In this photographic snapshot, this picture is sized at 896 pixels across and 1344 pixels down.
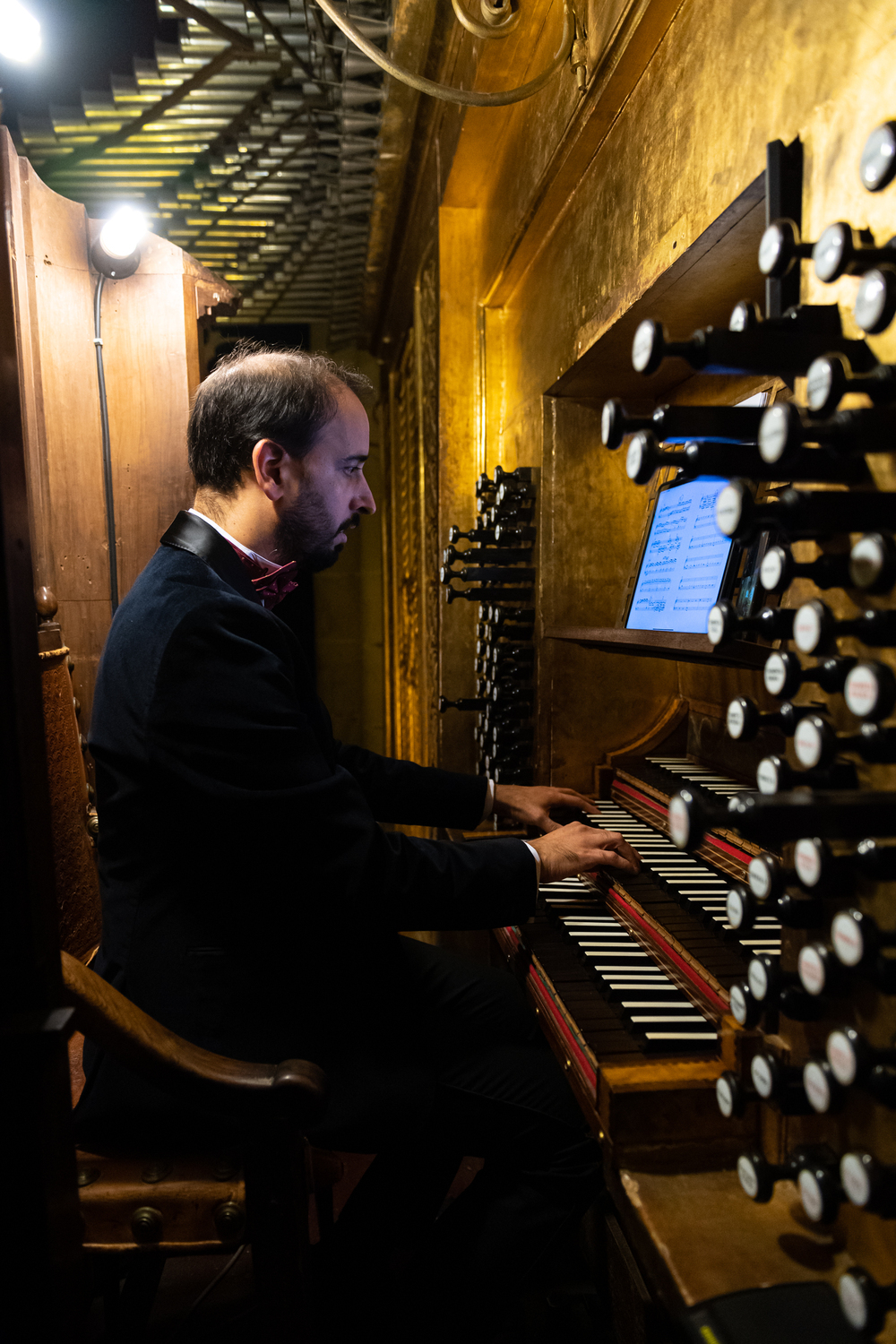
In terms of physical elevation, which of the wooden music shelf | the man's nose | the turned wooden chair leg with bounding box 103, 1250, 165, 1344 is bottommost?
the turned wooden chair leg with bounding box 103, 1250, 165, 1344

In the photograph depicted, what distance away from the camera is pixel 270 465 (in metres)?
1.93

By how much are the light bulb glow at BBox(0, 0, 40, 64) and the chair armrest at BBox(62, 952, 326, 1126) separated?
10.00ft

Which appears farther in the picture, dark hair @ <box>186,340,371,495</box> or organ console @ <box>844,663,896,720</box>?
dark hair @ <box>186,340,371,495</box>

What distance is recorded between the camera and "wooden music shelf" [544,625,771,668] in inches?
53.8

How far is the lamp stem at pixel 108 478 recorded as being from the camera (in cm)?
323

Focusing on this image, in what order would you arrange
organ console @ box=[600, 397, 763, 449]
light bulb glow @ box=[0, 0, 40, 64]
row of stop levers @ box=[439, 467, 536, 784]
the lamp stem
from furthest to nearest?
the lamp stem
row of stop levers @ box=[439, 467, 536, 784]
light bulb glow @ box=[0, 0, 40, 64]
organ console @ box=[600, 397, 763, 449]

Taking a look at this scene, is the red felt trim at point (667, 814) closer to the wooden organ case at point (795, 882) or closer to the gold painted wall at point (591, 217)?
the gold painted wall at point (591, 217)

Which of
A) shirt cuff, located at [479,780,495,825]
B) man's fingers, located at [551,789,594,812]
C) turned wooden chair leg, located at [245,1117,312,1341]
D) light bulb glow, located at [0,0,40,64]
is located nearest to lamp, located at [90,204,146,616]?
light bulb glow, located at [0,0,40,64]

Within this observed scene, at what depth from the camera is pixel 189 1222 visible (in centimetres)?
127

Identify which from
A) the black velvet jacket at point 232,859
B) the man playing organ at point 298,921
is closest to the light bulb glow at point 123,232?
the man playing organ at point 298,921

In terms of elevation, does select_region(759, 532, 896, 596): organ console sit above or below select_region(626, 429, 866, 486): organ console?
below

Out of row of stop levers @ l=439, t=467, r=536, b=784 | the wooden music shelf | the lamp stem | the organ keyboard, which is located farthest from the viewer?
the lamp stem

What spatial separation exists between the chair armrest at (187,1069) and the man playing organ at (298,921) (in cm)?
23

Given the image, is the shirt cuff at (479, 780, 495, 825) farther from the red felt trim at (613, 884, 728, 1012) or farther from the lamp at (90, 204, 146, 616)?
the lamp at (90, 204, 146, 616)
